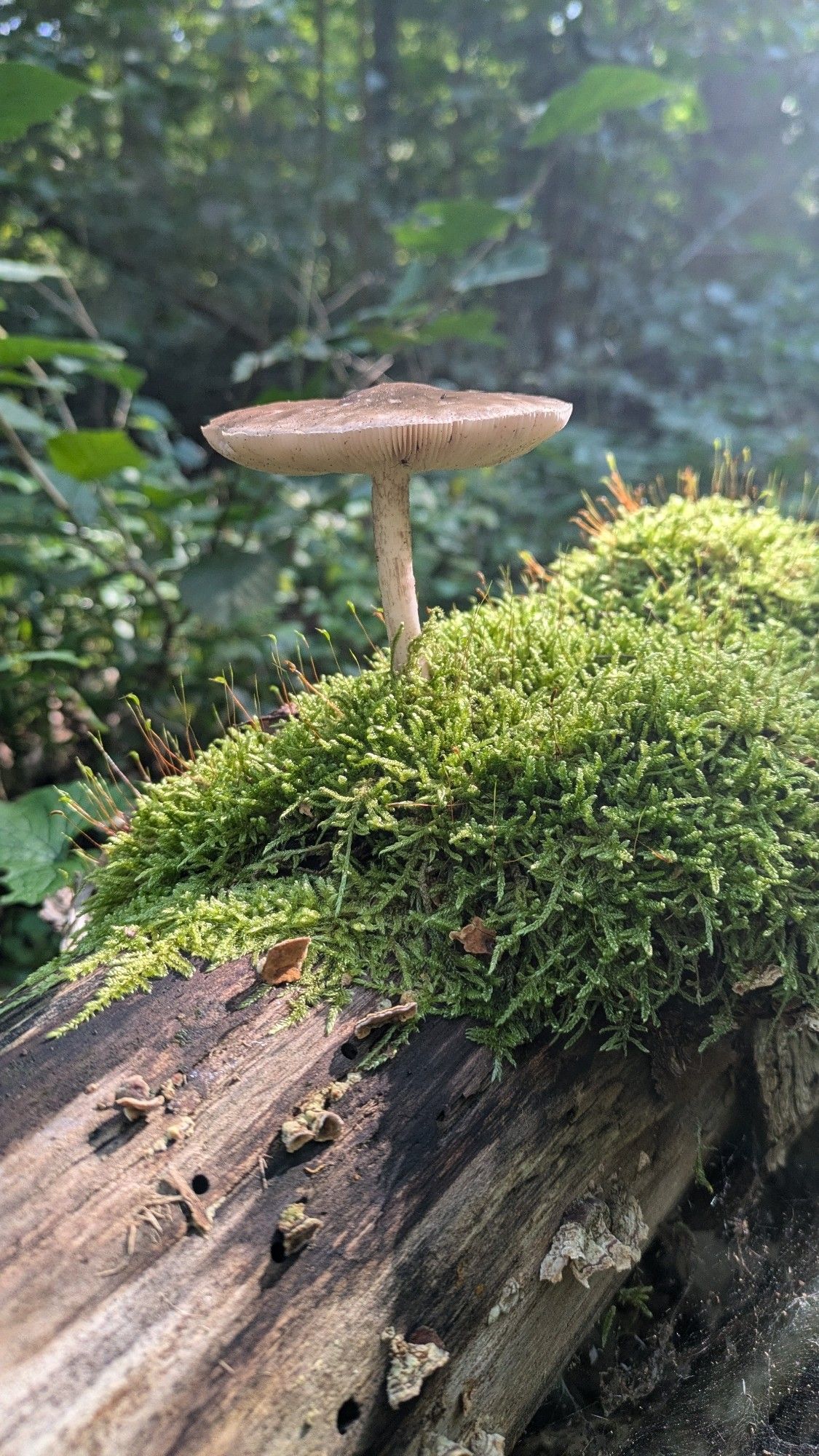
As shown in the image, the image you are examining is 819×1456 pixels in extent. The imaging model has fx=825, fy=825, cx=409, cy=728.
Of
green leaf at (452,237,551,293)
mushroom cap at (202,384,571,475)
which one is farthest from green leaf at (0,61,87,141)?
green leaf at (452,237,551,293)

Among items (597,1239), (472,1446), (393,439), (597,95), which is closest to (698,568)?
(393,439)

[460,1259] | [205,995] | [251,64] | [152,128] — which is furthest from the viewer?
[251,64]

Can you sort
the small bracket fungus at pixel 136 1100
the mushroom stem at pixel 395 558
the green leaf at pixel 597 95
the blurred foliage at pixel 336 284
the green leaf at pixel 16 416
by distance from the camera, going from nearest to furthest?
the small bracket fungus at pixel 136 1100
the mushroom stem at pixel 395 558
the green leaf at pixel 16 416
the blurred foliage at pixel 336 284
the green leaf at pixel 597 95

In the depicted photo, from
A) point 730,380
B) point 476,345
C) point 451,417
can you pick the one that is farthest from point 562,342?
point 451,417

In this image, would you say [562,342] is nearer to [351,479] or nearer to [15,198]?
[351,479]

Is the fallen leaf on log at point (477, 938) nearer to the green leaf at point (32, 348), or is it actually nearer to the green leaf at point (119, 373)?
the green leaf at point (32, 348)

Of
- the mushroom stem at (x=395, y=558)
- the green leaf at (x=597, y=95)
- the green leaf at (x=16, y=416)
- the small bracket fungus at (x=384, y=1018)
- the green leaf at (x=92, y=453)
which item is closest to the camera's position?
the small bracket fungus at (x=384, y=1018)

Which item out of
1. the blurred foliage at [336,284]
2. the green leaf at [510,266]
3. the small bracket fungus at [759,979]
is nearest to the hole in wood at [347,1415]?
the small bracket fungus at [759,979]

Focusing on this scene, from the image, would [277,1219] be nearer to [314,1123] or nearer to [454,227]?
[314,1123]
